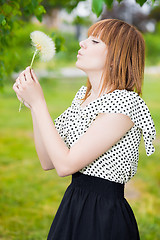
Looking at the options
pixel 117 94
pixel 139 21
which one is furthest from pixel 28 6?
pixel 139 21

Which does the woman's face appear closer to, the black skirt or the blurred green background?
the blurred green background

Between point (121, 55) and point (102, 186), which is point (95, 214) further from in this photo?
point (121, 55)

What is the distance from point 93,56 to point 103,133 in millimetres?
358

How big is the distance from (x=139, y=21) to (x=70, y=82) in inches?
602

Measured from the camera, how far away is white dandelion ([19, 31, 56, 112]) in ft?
5.30

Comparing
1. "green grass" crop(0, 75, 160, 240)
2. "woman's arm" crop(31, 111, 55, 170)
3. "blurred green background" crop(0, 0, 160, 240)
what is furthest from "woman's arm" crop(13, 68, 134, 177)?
"green grass" crop(0, 75, 160, 240)

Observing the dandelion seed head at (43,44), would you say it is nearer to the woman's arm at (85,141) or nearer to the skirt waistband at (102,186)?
the woman's arm at (85,141)

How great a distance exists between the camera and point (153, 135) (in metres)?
1.64

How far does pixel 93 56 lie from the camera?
1659 mm

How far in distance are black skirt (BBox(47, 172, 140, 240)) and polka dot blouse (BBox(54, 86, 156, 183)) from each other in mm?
51

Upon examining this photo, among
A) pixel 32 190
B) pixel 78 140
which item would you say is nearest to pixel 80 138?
pixel 78 140

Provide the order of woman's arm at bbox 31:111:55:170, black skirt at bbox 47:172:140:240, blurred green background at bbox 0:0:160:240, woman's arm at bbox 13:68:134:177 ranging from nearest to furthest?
1. woman's arm at bbox 13:68:134:177
2. black skirt at bbox 47:172:140:240
3. woman's arm at bbox 31:111:55:170
4. blurred green background at bbox 0:0:160:240

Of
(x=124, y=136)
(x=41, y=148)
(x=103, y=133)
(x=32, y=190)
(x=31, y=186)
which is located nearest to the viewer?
(x=103, y=133)

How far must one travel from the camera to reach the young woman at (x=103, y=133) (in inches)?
60.9
